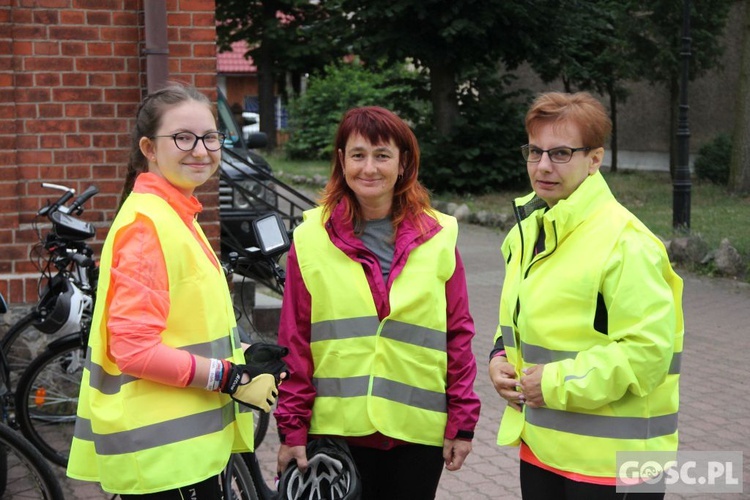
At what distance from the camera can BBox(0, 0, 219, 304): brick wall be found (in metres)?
6.50

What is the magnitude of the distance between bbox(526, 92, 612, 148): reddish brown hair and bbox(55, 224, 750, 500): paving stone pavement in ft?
9.04

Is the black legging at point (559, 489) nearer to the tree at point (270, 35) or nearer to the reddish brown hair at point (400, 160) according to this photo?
the reddish brown hair at point (400, 160)

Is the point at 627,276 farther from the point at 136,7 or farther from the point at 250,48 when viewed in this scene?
the point at 250,48

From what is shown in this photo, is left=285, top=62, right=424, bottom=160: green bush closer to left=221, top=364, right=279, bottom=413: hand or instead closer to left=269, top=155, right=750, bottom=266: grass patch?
left=269, top=155, right=750, bottom=266: grass patch

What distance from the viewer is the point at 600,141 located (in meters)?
3.04

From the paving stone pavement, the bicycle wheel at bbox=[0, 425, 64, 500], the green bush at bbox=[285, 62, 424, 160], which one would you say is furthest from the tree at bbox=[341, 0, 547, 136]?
the bicycle wheel at bbox=[0, 425, 64, 500]

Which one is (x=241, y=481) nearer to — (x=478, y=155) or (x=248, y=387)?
(x=248, y=387)

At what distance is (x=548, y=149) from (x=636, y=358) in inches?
26.6

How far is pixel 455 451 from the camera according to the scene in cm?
325

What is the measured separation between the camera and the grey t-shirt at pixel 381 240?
3.29 m

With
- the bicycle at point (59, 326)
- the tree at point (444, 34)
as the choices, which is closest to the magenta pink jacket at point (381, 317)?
the bicycle at point (59, 326)

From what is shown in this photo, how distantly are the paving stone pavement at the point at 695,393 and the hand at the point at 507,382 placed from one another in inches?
89.1

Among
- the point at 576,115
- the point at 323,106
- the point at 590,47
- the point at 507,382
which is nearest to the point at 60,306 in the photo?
the point at 507,382

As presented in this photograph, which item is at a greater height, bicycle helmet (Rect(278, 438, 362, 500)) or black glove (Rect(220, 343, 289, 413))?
black glove (Rect(220, 343, 289, 413))
